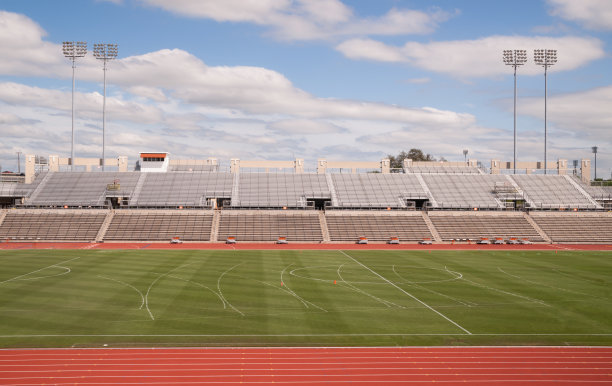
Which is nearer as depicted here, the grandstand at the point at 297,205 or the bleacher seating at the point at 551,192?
the grandstand at the point at 297,205

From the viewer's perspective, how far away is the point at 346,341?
2131cm

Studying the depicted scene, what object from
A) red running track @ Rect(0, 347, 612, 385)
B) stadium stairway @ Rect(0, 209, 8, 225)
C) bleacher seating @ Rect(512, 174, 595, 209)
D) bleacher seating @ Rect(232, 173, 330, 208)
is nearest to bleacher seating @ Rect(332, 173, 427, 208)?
bleacher seating @ Rect(232, 173, 330, 208)

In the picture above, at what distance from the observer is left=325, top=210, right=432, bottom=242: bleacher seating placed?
60844 millimetres

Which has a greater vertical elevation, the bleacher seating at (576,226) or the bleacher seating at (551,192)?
the bleacher seating at (551,192)

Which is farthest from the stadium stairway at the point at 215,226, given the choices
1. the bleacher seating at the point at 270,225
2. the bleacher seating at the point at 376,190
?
the bleacher seating at the point at 376,190

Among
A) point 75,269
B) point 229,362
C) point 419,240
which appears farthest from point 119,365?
point 419,240

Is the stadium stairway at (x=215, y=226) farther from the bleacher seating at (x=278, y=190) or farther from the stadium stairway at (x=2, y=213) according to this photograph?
the stadium stairway at (x=2, y=213)

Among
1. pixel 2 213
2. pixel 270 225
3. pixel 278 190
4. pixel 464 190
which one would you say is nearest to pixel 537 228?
pixel 464 190

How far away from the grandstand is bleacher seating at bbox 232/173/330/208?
17 centimetres

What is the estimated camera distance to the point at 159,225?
61.9m

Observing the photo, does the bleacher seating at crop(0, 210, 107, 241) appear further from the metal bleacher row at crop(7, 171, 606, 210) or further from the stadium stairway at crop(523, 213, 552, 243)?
the stadium stairway at crop(523, 213, 552, 243)

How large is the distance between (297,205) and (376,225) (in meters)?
13.4

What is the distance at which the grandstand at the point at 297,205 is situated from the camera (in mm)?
61062

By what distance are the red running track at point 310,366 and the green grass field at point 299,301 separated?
3.36 ft
